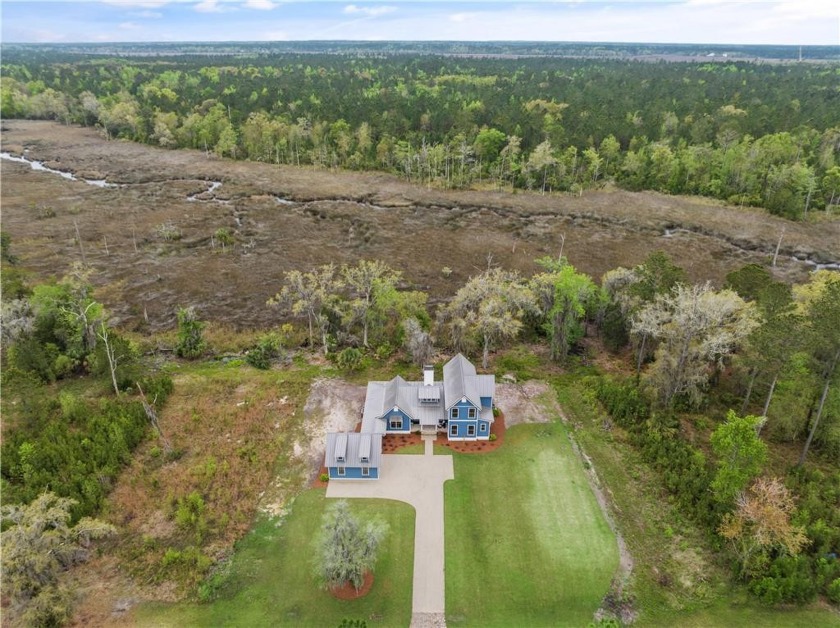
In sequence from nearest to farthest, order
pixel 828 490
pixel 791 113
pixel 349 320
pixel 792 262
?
1. pixel 828 490
2. pixel 349 320
3. pixel 792 262
4. pixel 791 113

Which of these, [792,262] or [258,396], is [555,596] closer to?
[258,396]

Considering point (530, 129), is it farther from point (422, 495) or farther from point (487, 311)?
point (422, 495)

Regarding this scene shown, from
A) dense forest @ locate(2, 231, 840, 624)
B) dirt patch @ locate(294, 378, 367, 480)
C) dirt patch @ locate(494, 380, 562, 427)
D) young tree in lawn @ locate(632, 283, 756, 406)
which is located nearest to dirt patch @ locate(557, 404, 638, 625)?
dense forest @ locate(2, 231, 840, 624)

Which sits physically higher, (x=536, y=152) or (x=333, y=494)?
(x=536, y=152)

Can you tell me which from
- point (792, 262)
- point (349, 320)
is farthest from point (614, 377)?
point (792, 262)

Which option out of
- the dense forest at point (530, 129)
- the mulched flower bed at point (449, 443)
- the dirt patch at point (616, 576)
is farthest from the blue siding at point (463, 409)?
the dense forest at point (530, 129)
